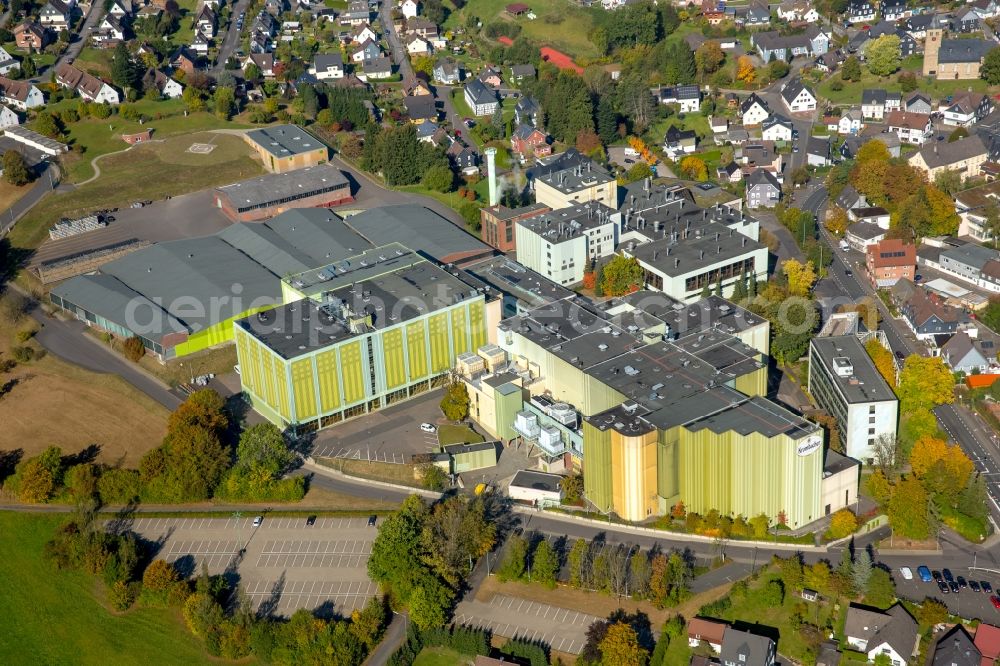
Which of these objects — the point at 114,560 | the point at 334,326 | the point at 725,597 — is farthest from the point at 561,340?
the point at 114,560

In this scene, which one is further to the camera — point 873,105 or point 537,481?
point 873,105

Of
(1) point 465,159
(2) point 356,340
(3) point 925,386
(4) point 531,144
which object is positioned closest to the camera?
(3) point 925,386

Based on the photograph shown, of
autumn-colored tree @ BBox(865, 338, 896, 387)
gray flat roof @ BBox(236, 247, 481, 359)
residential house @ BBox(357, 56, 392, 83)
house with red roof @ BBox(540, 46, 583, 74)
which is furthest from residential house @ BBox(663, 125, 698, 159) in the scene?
autumn-colored tree @ BBox(865, 338, 896, 387)

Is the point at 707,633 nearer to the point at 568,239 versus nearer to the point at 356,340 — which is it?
the point at 356,340

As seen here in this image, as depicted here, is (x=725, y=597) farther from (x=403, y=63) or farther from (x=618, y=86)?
(x=403, y=63)

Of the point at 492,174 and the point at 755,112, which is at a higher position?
the point at 492,174

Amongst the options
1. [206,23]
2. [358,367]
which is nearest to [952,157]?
[358,367]

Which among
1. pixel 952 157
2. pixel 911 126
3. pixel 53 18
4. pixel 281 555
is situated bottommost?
pixel 281 555
